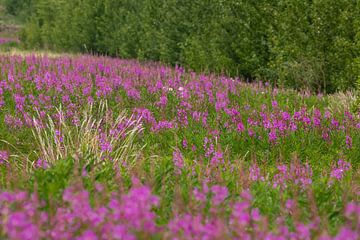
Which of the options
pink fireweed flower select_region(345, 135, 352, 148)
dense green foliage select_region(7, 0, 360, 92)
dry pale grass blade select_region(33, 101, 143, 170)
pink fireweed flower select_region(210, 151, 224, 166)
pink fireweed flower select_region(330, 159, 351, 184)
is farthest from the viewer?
dense green foliage select_region(7, 0, 360, 92)

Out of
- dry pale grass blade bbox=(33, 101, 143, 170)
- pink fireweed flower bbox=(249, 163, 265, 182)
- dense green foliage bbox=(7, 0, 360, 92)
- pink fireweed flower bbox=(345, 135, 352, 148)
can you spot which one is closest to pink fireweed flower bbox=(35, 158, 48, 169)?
dry pale grass blade bbox=(33, 101, 143, 170)

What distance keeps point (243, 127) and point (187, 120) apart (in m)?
1.06

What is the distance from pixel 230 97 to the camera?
9773 mm

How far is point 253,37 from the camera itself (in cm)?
1429

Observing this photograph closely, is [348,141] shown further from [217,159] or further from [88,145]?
[88,145]

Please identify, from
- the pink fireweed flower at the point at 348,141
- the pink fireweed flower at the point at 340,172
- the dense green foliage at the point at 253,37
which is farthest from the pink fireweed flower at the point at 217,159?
the dense green foliage at the point at 253,37

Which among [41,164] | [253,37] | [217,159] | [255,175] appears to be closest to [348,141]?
[217,159]

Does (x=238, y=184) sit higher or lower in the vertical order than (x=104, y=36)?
higher

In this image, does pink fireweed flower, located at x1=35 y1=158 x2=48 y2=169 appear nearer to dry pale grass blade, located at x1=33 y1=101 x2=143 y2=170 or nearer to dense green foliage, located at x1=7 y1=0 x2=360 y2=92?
dry pale grass blade, located at x1=33 y1=101 x2=143 y2=170

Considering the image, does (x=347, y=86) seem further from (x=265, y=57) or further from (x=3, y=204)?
(x=3, y=204)

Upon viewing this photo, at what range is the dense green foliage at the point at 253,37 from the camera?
1130 cm

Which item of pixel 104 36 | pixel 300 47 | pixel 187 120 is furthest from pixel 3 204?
pixel 104 36

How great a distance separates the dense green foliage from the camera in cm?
1130

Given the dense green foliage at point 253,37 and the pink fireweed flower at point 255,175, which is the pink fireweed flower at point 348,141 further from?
the dense green foliage at point 253,37
